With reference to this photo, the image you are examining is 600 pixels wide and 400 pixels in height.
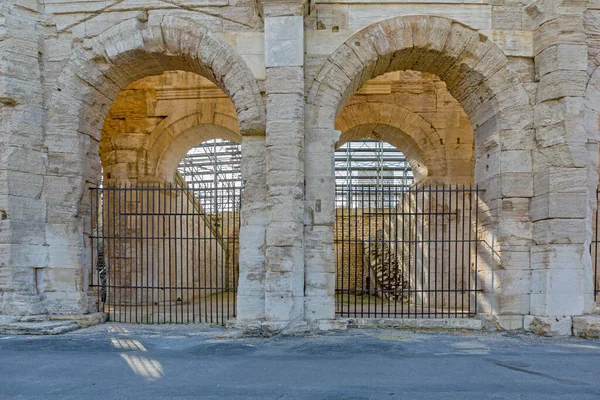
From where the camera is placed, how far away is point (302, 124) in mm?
6094

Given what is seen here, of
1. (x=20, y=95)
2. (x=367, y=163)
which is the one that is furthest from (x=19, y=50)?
(x=367, y=163)

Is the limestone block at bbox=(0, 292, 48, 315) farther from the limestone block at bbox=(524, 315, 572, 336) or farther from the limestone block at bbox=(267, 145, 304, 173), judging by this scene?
the limestone block at bbox=(524, 315, 572, 336)

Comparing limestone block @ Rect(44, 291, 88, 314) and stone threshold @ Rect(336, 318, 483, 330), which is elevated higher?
limestone block @ Rect(44, 291, 88, 314)

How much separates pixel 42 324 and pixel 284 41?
4.91m

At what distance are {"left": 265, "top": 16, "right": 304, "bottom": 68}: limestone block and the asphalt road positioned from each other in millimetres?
3602

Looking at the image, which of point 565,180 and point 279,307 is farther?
point 565,180

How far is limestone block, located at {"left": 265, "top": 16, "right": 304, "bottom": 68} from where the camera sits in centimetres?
615

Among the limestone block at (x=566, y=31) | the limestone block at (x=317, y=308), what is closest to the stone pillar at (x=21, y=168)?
the limestone block at (x=317, y=308)

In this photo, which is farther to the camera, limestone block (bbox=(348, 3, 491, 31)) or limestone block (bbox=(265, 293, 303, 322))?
limestone block (bbox=(348, 3, 491, 31))

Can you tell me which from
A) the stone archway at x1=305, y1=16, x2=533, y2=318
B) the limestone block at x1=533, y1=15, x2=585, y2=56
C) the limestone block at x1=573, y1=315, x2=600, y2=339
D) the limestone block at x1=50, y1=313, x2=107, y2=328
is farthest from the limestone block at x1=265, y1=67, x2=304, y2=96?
the limestone block at x1=573, y1=315, x2=600, y2=339

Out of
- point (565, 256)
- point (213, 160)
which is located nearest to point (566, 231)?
point (565, 256)

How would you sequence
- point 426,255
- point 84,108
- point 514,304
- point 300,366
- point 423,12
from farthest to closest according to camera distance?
point 426,255, point 84,108, point 423,12, point 514,304, point 300,366

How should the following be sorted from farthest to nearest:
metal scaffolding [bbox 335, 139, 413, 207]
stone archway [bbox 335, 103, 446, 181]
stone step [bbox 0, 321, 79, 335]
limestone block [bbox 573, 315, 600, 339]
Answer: metal scaffolding [bbox 335, 139, 413, 207] → stone archway [bbox 335, 103, 446, 181] → stone step [bbox 0, 321, 79, 335] → limestone block [bbox 573, 315, 600, 339]

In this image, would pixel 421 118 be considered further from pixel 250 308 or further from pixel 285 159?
pixel 250 308
